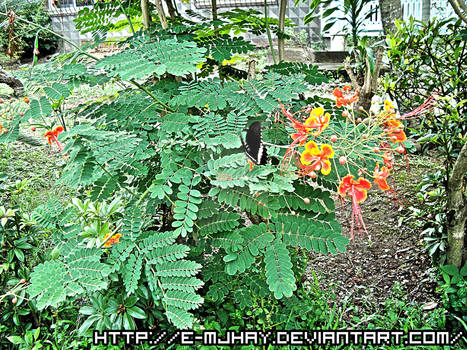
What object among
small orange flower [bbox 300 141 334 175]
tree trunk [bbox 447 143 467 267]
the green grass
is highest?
small orange flower [bbox 300 141 334 175]

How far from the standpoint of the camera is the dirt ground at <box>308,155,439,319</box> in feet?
6.86

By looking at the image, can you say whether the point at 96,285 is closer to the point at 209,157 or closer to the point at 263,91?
the point at 209,157

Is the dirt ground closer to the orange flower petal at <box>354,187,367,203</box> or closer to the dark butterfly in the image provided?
the orange flower petal at <box>354,187,367,203</box>

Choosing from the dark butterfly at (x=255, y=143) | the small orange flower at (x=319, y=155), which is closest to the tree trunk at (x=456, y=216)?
the small orange flower at (x=319, y=155)

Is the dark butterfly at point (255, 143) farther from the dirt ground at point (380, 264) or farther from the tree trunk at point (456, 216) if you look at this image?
the tree trunk at point (456, 216)

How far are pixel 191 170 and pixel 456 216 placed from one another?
1327mm

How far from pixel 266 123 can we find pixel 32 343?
4.81ft

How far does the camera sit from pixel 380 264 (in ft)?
7.59

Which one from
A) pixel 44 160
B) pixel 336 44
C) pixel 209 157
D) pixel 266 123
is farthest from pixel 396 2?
pixel 336 44

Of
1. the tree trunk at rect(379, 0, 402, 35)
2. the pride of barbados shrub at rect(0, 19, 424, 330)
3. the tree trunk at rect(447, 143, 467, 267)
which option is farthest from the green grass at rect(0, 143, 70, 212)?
the tree trunk at rect(379, 0, 402, 35)

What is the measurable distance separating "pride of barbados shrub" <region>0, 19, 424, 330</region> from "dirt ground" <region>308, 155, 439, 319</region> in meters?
0.65

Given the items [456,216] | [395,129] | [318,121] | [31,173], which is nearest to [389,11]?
[456,216]

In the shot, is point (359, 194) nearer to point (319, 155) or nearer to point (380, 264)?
point (319, 155)

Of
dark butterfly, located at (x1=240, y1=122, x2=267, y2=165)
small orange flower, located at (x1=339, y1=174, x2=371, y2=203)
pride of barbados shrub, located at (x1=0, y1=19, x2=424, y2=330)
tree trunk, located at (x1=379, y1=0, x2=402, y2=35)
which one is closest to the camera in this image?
dark butterfly, located at (x1=240, y1=122, x2=267, y2=165)
